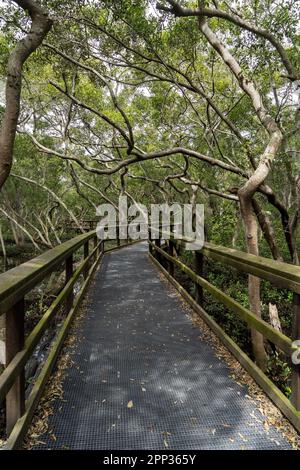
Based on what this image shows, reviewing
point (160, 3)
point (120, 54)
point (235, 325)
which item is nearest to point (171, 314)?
point (235, 325)

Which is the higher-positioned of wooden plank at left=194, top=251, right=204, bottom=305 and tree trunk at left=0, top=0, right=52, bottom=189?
tree trunk at left=0, top=0, right=52, bottom=189

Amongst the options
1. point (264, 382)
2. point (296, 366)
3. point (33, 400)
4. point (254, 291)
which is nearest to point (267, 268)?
point (296, 366)

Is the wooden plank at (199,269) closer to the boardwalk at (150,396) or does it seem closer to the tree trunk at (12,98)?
the boardwalk at (150,396)

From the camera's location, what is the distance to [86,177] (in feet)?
84.9

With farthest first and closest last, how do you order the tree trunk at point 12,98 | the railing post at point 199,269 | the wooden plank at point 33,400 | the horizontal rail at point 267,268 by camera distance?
the railing post at point 199,269 → the tree trunk at point 12,98 → the horizontal rail at point 267,268 → the wooden plank at point 33,400

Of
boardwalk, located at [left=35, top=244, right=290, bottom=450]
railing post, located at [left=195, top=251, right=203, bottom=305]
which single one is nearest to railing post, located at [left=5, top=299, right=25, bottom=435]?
boardwalk, located at [left=35, top=244, right=290, bottom=450]

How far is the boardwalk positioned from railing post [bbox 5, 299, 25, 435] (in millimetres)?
263

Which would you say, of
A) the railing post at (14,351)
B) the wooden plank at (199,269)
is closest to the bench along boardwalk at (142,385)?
the railing post at (14,351)

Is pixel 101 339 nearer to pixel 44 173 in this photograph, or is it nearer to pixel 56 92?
pixel 56 92

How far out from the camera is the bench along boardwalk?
6.88ft

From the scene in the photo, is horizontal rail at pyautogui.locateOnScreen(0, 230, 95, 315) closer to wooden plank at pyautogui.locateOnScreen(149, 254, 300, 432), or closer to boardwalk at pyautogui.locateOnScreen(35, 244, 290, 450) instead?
boardwalk at pyautogui.locateOnScreen(35, 244, 290, 450)

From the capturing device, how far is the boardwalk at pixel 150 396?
7.07 feet

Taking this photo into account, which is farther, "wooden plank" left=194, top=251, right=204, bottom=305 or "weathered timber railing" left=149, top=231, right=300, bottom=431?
"wooden plank" left=194, top=251, right=204, bottom=305

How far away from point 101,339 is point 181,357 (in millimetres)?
997
